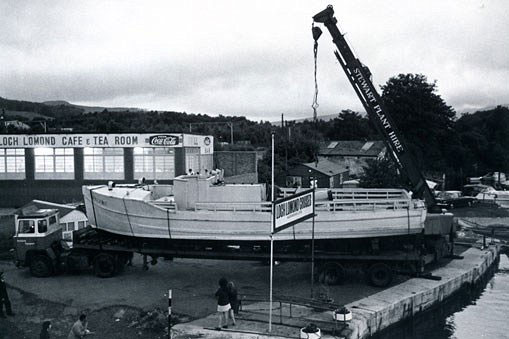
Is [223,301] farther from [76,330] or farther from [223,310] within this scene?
[76,330]

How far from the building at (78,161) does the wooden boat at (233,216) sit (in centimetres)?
1561

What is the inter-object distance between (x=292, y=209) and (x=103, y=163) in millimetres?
23593

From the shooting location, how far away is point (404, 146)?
1691cm

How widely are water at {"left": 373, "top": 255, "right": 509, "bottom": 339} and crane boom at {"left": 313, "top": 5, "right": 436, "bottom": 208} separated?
375 cm

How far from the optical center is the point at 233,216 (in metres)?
14.8

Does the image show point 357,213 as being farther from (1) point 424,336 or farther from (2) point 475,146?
(2) point 475,146

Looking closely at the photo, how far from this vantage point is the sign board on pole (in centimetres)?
1073

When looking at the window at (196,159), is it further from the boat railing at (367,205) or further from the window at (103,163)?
the boat railing at (367,205)

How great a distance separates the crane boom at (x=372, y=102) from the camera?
54.1 feet

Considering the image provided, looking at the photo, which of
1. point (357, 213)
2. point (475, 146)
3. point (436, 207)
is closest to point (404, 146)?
point (436, 207)

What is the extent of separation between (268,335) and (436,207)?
30.8ft

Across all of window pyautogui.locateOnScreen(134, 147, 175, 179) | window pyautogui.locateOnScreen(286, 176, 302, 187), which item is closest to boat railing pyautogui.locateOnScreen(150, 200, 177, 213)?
window pyautogui.locateOnScreen(134, 147, 175, 179)

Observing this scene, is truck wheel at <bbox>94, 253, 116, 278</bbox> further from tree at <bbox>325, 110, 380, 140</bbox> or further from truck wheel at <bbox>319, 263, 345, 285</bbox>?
tree at <bbox>325, 110, 380, 140</bbox>

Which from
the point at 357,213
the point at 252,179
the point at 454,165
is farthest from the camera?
the point at 454,165
